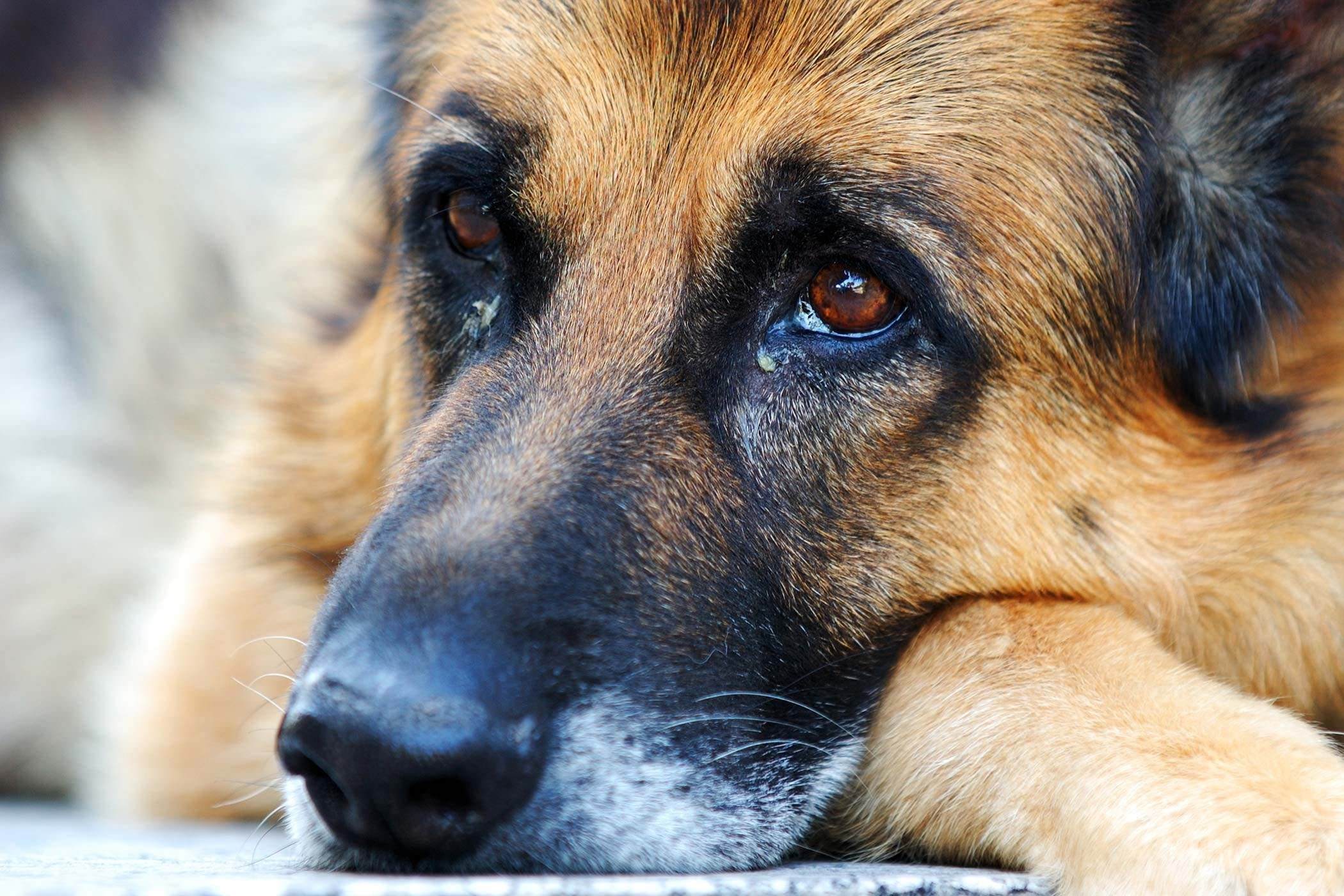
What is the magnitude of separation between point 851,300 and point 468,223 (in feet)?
2.91

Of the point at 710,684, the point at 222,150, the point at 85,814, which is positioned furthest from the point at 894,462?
the point at 222,150

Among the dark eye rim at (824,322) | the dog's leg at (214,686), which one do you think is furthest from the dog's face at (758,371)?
the dog's leg at (214,686)

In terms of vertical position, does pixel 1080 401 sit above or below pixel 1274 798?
above

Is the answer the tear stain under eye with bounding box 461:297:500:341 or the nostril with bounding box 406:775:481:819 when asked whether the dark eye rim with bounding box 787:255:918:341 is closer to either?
the tear stain under eye with bounding box 461:297:500:341

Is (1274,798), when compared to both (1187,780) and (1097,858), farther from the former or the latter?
(1097,858)

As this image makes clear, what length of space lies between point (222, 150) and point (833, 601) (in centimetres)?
407

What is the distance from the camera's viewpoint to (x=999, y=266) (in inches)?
110

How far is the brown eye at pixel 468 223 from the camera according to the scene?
3.03 m

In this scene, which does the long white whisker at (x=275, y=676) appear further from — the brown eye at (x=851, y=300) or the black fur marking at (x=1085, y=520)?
the black fur marking at (x=1085, y=520)

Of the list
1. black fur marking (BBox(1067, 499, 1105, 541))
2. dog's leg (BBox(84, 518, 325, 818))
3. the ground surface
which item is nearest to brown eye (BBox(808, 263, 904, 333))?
black fur marking (BBox(1067, 499, 1105, 541))

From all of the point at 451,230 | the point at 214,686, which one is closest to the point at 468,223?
the point at 451,230

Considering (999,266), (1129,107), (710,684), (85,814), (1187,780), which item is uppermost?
(1129,107)

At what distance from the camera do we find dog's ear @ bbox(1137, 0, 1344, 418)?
293cm

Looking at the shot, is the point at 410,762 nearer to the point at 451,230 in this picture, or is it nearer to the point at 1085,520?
the point at 451,230
